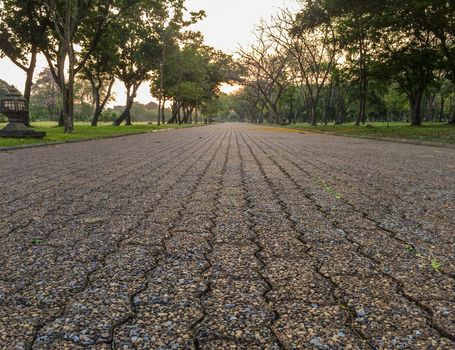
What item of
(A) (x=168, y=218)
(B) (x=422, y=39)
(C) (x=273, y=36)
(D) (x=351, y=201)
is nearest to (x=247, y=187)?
(D) (x=351, y=201)

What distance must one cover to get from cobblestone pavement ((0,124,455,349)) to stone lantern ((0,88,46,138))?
10328 mm

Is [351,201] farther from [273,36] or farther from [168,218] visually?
[273,36]

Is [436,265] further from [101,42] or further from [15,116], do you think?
[101,42]

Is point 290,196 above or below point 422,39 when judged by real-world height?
below

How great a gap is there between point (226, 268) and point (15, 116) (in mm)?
14714

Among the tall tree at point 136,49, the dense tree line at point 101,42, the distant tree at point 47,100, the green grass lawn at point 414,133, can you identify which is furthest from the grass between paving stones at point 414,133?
the distant tree at point 47,100

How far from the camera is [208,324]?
1680 mm

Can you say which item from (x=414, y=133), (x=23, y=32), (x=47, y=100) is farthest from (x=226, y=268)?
(x=47, y=100)

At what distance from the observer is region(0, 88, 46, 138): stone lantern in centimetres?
1387

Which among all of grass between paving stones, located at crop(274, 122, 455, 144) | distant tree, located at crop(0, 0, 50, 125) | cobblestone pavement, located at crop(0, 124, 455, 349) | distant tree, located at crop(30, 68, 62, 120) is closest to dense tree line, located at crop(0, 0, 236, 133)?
distant tree, located at crop(0, 0, 50, 125)

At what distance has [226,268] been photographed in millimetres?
2326

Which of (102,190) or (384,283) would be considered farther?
(102,190)

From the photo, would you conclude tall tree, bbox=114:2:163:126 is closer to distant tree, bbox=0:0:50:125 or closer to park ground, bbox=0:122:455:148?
distant tree, bbox=0:0:50:125

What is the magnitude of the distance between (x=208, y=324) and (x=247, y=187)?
356 centimetres
